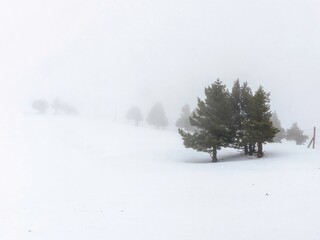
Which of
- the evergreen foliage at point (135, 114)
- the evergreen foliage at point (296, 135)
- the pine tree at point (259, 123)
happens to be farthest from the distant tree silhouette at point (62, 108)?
the pine tree at point (259, 123)

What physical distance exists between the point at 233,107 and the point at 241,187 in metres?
19.3

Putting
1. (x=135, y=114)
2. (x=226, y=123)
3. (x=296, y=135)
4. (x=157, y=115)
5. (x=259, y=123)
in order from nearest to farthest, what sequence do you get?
(x=259, y=123) → (x=226, y=123) → (x=296, y=135) → (x=157, y=115) → (x=135, y=114)

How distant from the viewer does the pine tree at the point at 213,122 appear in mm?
31812

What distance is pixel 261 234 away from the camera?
9.98 metres

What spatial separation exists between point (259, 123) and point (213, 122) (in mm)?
4541

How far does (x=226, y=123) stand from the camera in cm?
3297

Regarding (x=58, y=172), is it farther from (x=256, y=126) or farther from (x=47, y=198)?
(x=256, y=126)

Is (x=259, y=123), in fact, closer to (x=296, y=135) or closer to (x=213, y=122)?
(x=213, y=122)

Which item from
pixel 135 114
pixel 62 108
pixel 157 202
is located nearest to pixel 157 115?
pixel 135 114

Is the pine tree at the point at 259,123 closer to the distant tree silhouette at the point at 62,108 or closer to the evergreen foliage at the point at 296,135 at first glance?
the evergreen foliage at the point at 296,135

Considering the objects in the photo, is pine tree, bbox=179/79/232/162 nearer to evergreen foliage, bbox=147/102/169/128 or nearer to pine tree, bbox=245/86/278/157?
pine tree, bbox=245/86/278/157

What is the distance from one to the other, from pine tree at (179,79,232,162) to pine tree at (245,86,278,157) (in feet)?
8.25

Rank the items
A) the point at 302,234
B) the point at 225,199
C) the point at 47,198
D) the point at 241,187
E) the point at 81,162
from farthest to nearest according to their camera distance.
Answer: the point at 81,162
the point at 241,187
the point at 47,198
the point at 225,199
the point at 302,234

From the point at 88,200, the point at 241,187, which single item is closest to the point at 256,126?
the point at 241,187
